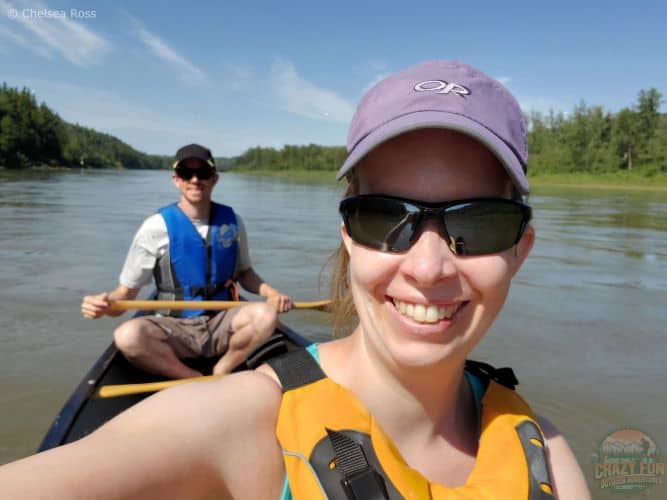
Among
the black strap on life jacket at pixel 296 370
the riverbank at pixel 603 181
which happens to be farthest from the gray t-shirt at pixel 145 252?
the riverbank at pixel 603 181

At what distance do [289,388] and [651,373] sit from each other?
4.34 meters

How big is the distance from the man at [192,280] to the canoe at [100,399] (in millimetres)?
89

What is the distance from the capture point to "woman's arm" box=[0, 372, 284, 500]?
30.6 inches

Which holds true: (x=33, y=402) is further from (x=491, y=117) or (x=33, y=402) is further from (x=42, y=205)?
(x=42, y=205)

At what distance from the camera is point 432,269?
3.27ft

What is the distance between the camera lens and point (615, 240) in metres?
11.3

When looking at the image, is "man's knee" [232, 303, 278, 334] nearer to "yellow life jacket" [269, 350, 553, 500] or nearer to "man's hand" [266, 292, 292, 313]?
"man's hand" [266, 292, 292, 313]

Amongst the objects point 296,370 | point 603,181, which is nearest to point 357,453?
point 296,370

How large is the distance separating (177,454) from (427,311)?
534 mm

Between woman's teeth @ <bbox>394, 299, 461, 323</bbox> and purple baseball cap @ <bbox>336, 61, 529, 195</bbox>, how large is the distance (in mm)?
289

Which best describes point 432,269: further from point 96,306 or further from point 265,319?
point 96,306

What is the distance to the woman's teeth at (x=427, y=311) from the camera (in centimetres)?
101

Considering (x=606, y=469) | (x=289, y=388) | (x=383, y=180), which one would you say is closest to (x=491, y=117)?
(x=383, y=180)

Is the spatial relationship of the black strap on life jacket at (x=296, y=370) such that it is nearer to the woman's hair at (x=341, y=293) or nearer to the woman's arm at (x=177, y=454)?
the woman's arm at (x=177, y=454)
